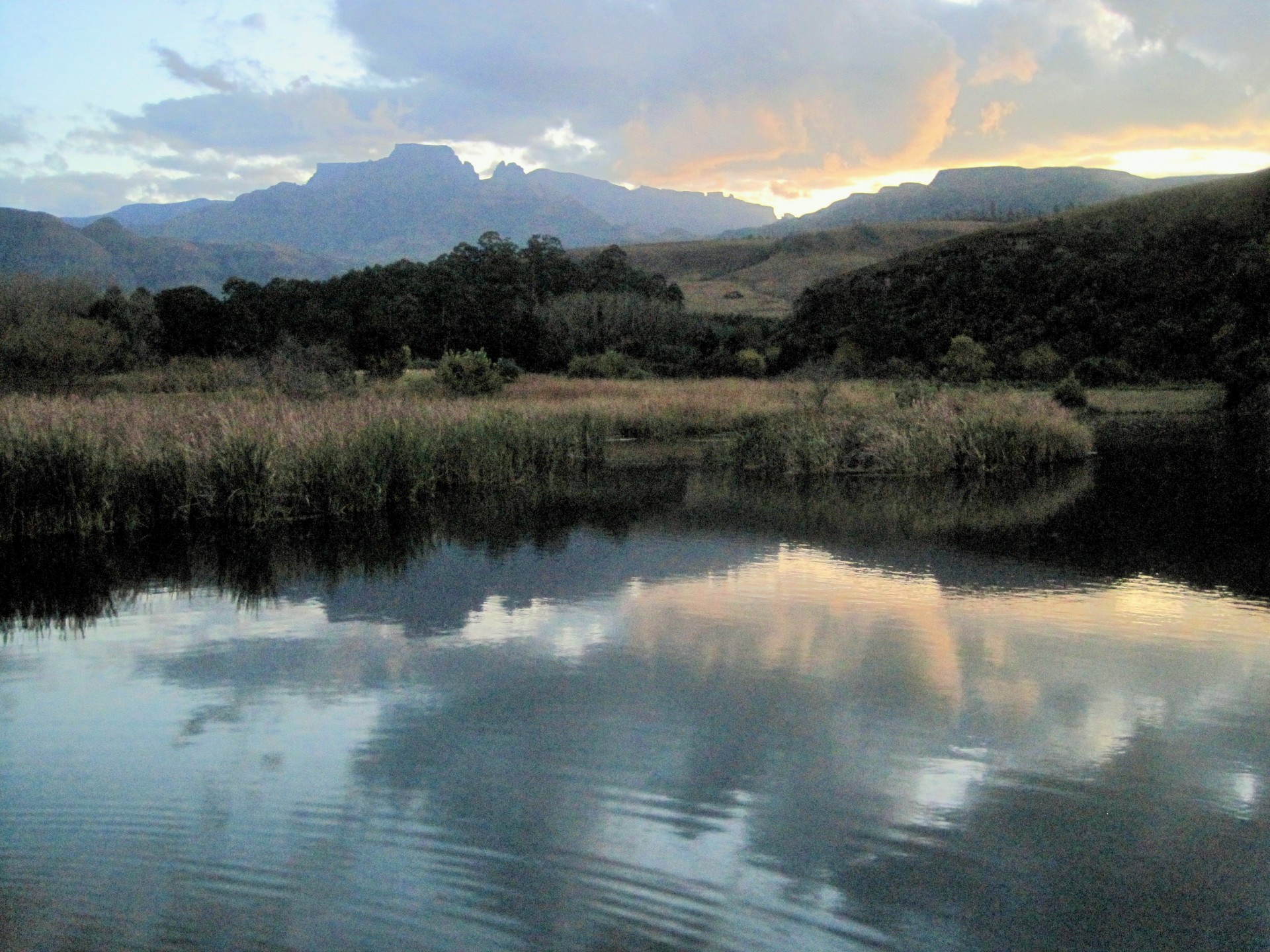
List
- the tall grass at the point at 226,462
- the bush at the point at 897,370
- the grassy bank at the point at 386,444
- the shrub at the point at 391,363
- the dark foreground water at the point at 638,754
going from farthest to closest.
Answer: the bush at the point at 897,370 < the shrub at the point at 391,363 < the grassy bank at the point at 386,444 < the tall grass at the point at 226,462 < the dark foreground water at the point at 638,754

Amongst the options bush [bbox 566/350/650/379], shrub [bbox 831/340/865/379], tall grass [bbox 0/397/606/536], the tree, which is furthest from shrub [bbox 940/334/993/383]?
tall grass [bbox 0/397/606/536]

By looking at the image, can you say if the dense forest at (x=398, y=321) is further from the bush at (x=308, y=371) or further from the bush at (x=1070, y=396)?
the bush at (x=1070, y=396)

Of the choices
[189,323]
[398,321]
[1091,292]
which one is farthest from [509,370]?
[1091,292]

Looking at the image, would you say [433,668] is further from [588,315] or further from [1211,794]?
[588,315]

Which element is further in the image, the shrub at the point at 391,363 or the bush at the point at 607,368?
the bush at the point at 607,368

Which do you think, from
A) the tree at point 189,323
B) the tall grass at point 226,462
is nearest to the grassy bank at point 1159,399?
the tall grass at point 226,462

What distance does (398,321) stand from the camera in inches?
1945

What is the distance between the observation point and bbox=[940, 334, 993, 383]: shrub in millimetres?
41531

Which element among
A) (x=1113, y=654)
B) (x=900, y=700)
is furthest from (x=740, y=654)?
(x=1113, y=654)

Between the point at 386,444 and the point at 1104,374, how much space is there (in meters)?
35.4

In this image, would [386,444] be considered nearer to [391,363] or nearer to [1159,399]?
[391,363]

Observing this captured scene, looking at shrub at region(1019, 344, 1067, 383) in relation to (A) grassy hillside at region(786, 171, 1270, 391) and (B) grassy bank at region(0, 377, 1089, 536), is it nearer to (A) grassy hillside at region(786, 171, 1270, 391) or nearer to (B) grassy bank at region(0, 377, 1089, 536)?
(A) grassy hillside at region(786, 171, 1270, 391)

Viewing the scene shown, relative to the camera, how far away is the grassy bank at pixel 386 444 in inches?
520

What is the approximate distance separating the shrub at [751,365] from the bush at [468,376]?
1658 centimetres
